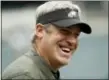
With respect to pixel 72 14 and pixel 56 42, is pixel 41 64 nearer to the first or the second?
pixel 56 42

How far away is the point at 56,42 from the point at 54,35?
0.04 metres

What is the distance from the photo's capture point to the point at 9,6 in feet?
9.18

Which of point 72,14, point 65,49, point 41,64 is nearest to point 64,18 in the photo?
point 72,14

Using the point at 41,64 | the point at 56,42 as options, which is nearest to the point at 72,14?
the point at 56,42

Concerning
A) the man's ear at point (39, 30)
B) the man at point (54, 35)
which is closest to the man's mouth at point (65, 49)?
the man at point (54, 35)

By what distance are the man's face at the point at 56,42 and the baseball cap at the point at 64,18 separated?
0.03 metres

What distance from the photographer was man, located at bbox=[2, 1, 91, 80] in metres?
1.54

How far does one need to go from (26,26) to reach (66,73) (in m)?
0.55

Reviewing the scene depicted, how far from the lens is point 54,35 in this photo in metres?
1.56

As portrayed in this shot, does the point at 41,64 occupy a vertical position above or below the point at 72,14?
below

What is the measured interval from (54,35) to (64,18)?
0.10 m

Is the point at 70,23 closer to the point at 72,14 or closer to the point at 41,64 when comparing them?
the point at 72,14

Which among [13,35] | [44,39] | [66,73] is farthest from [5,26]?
[44,39]

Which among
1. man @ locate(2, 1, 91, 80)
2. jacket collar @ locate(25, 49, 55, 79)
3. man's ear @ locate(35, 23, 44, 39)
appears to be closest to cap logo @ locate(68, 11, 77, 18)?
man @ locate(2, 1, 91, 80)
